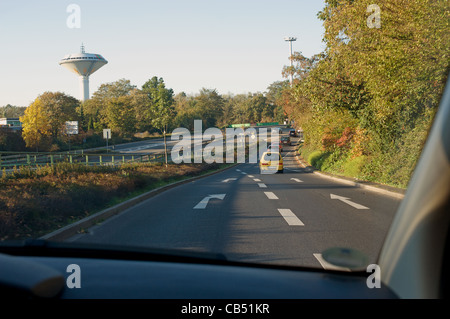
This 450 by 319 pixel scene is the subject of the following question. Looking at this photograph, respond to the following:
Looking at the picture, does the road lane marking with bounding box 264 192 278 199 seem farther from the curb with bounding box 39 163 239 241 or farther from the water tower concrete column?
the water tower concrete column

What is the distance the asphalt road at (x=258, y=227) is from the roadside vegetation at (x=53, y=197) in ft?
2.77

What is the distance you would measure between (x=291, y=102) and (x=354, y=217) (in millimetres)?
43759

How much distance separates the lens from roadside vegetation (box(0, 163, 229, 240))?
8067mm

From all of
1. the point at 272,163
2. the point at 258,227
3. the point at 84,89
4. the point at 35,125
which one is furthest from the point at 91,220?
the point at 84,89

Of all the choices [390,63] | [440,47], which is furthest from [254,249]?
[390,63]

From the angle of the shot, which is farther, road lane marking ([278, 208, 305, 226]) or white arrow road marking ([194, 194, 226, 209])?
white arrow road marking ([194, 194, 226, 209])

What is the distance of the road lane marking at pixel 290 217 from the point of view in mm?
9462

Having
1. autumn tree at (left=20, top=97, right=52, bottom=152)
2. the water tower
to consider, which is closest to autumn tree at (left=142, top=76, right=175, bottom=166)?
autumn tree at (left=20, top=97, right=52, bottom=152)

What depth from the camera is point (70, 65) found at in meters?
106

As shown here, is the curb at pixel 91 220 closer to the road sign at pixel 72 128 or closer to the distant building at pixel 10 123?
the road sign at pixel 72 128

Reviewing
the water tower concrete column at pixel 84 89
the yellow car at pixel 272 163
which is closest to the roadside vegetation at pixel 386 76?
the yellow car at pixel 272 163

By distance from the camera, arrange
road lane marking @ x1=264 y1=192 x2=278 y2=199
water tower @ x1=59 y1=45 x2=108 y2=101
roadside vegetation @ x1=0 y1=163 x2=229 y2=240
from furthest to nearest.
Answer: water tower @ x1=59 y1=45 x2=108 y2=101 → road lane marking @ x1=264 y1=192 x2=278 y2=199 → roadside vegetation @ x1=0 y1=163 x2=229 y2=240

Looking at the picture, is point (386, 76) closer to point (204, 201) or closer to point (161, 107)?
point (204, 201)
